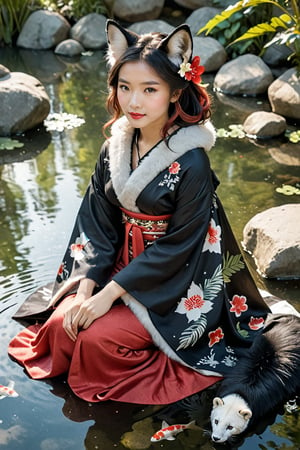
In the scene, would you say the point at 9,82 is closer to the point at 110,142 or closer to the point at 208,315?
the point at 110,142

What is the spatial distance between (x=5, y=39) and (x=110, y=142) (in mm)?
7726

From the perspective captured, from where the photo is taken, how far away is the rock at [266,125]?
20.5 feet

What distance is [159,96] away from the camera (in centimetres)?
283

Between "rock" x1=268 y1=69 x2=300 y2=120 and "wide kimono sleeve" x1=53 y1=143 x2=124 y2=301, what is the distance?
3.80 meters

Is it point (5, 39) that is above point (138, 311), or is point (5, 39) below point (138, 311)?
below

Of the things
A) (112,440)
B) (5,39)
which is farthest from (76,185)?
(5,39)

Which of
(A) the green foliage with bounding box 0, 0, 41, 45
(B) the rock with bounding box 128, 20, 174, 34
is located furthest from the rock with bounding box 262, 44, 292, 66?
(A) the green foliage with bounding box 0, 0, 41, 45

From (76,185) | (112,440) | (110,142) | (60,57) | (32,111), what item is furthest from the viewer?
(60,57)

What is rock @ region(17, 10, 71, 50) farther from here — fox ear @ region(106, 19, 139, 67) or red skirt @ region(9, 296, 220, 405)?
red skirt @ region(9, 296, 220, 405)

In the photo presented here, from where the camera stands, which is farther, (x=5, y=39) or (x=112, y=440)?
(x=5, y=39)

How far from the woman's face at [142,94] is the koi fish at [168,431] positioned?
Result: 1.31 m

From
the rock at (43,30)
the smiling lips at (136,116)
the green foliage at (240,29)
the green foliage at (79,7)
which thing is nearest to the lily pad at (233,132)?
the green foliage at (240,29)

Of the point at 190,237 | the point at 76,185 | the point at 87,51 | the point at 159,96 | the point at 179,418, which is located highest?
the point at 159,96

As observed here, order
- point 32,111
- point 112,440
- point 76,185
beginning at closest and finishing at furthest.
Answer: point 112,440, point 76,185, point 32,111
